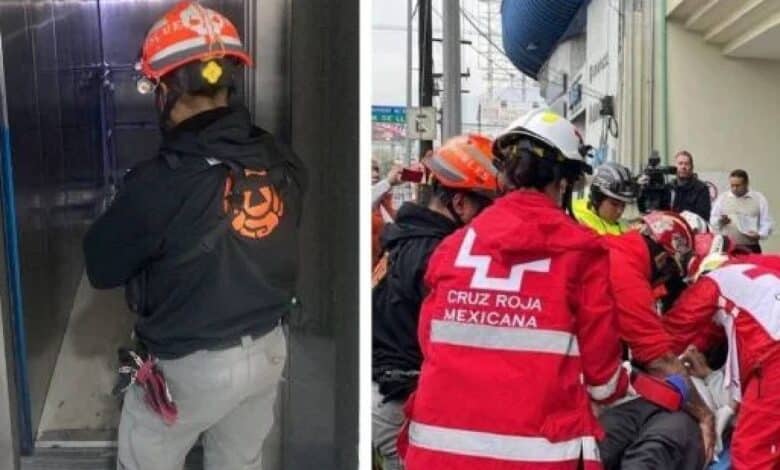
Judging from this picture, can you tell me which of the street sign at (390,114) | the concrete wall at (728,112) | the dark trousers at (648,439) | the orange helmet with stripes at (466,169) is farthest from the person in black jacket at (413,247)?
the street sign at (390,114)

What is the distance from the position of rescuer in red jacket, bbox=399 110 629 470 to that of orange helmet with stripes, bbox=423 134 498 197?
53 cm

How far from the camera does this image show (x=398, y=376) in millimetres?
3414

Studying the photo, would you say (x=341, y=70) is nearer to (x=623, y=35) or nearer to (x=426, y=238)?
(x=426, y=238)

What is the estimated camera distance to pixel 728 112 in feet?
41.4

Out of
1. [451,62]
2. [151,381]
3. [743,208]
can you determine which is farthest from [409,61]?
[151,381]

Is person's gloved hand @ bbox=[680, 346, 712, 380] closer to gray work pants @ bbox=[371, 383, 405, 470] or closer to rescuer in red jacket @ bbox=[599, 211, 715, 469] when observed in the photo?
rescuer in red jacket @ bbox=[599, 211, 715, 469]

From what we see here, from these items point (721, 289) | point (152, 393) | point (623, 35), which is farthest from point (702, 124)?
point (152, 393)

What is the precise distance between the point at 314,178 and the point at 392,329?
0.78 meters

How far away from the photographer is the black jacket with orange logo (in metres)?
2.39

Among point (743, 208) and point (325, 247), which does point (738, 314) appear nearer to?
point (325, 247)

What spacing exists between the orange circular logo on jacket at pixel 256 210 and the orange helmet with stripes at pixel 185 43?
0.30 m

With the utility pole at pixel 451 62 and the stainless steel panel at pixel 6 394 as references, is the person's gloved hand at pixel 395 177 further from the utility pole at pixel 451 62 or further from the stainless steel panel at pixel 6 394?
the utility pole at pixel 451 62

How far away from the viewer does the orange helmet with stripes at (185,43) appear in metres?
2.44

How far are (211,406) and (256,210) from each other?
0.50m
